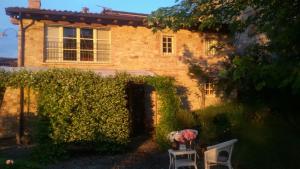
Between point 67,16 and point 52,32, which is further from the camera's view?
point 52,32

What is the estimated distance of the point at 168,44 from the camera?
18828 mm

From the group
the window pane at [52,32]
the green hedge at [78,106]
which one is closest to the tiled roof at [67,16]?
the window pane at [52,32]

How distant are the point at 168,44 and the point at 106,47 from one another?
10.8ft

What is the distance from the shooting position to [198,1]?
8867 mm

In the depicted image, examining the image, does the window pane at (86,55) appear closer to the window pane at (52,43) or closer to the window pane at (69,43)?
the window pane at (69,43)

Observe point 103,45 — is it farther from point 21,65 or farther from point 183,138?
point 183,138

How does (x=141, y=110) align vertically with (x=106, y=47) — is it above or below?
below

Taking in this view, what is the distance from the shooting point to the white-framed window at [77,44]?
54.3ft

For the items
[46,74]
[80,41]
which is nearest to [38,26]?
[80,41]

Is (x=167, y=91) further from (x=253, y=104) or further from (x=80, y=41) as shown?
(x=80, y=41)

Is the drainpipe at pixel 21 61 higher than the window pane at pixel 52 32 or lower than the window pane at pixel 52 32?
lower

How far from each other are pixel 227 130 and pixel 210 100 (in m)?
6.21

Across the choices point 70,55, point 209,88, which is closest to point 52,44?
point 70,55

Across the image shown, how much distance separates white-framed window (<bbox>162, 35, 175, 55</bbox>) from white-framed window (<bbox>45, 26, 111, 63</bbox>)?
2.88m
